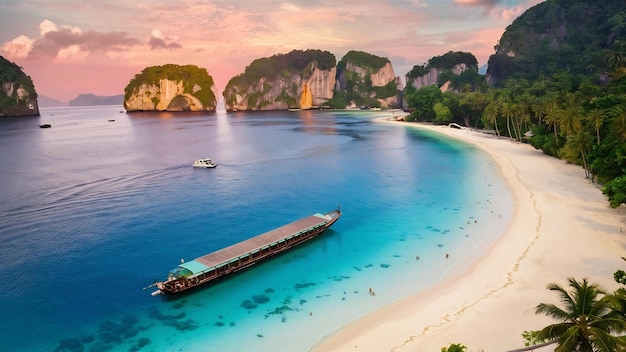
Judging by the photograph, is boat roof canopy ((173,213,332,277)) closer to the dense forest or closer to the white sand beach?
the white sand beach

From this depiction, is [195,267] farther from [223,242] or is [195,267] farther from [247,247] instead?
[223,242]

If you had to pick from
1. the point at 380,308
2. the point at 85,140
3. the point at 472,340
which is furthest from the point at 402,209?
the point at 85,140

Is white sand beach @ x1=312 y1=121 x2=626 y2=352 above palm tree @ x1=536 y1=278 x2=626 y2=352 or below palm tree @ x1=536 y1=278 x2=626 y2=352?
below

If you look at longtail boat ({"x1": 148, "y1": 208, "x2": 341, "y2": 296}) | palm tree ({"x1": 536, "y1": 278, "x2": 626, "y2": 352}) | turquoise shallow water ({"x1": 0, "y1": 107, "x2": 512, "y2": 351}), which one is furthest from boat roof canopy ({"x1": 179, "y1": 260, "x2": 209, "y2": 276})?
palm tree ({"x1": 536, "y1": 278, "x2": 626, "y2": 352})

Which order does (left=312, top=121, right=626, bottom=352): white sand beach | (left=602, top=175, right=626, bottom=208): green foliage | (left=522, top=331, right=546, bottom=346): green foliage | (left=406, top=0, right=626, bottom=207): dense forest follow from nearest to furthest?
(left=522, top=331, right=546, bottom=346): green foliage, (left=312, top=121, right=626, bottom=352): white sand beach, (left=602, top=175, right=626, bottom=208): green foliage, (left=406, top=0, right=626, bottom=207): dense forest

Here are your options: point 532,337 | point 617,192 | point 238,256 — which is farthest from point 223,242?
point 617,192

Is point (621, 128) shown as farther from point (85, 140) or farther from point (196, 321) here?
point (85, 140)
